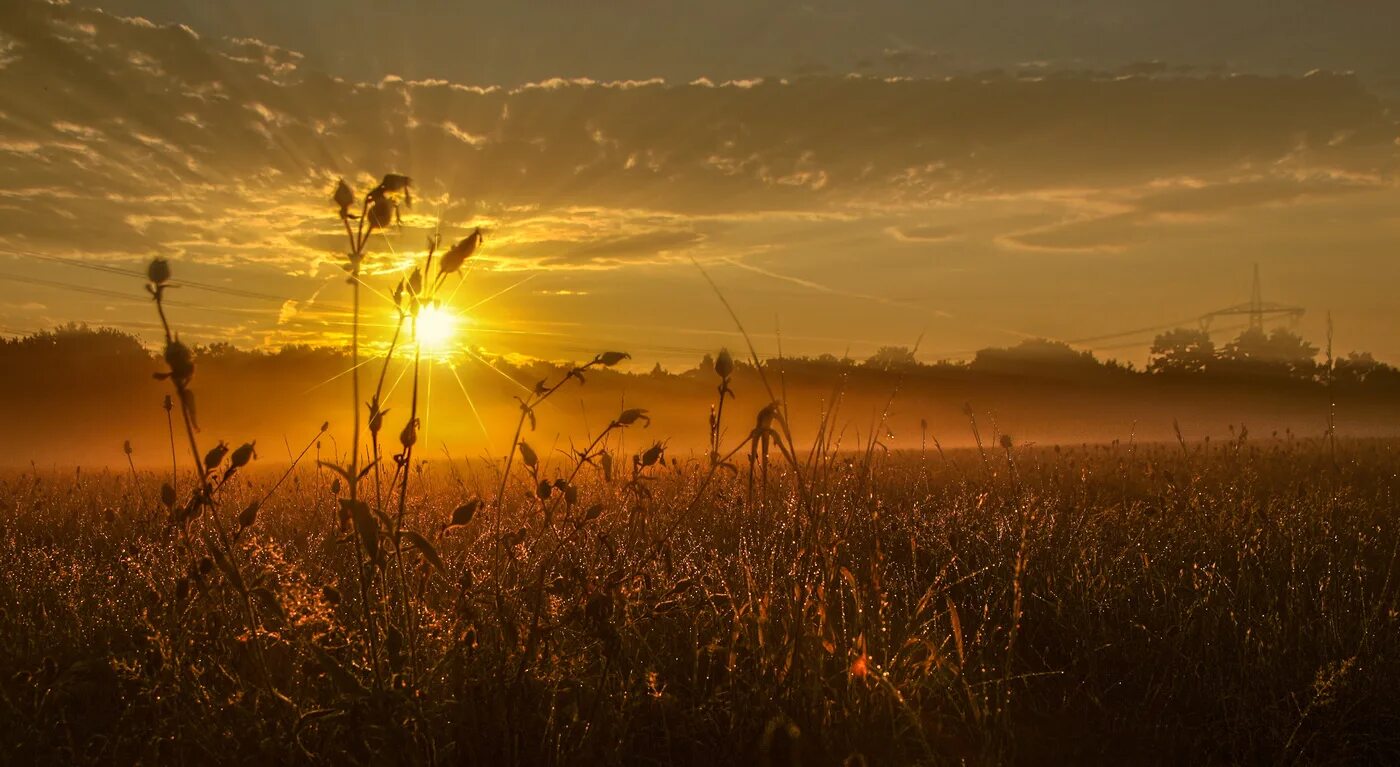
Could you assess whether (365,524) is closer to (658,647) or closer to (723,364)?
(723,364)

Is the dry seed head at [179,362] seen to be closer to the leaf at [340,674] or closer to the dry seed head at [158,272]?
the dry seed head at [158,272]

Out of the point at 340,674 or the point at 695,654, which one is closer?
the point at 340,674

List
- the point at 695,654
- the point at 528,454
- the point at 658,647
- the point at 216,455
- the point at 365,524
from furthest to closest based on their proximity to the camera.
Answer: the point at 658,647 → the point at 695,654 → the point at 528,454 → the point at 216,455 → the point at 365,524

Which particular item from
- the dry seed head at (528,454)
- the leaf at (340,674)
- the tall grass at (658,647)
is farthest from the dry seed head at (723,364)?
the leaf at (340,674)

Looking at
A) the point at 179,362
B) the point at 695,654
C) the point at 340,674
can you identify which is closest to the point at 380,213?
the point at 179,362

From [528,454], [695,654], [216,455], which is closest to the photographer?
[216,455]

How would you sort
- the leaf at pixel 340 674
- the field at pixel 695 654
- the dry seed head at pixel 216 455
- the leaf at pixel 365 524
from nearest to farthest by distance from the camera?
the leaf at pixel 365 524, the leaf at pixel 340 674, the dry seed head at pixel 216 455, the field at pixel 695 654

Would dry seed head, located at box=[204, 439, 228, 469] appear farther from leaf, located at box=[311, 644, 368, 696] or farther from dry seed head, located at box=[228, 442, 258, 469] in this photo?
leaf, located at box=[311, 644, 368, 696]

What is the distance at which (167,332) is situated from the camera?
83.0 inches

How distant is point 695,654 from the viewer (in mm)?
3072

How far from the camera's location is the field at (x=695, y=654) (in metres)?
2.52

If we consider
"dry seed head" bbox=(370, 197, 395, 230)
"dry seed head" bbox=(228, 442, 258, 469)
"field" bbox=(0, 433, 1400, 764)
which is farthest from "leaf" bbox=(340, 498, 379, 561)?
"dry seed head" bbox=(370, 197, 395, 230)

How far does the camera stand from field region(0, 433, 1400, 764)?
2.52m

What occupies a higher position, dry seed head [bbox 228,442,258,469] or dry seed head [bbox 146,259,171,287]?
dry seed head [bbox 146,259,171,287]
